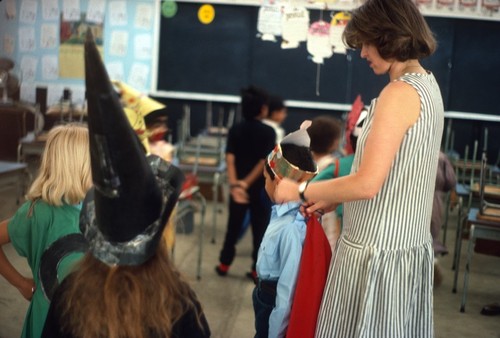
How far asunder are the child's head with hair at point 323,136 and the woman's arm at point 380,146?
1.54 meters

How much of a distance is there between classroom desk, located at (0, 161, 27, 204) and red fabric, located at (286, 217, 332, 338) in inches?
84.9

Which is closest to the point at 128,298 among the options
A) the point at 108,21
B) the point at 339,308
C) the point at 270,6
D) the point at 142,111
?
the point at 339,308

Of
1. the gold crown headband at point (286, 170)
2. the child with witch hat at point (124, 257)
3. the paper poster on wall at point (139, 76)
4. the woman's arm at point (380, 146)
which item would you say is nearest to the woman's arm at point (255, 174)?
the gold crown headband at point (286, 170)

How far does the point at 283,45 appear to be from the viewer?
3.87 metres

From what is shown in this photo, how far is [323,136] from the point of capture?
3396 millimetres

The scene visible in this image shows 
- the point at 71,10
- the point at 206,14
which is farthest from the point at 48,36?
the point at 206,14

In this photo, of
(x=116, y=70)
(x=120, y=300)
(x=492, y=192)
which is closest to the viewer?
(x=120, y=300)

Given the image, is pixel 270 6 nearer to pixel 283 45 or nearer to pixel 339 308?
pixel 283 45

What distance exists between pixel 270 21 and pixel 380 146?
2.18 metres

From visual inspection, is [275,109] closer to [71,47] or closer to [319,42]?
[319,42]

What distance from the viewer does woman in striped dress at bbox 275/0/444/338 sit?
1.80m

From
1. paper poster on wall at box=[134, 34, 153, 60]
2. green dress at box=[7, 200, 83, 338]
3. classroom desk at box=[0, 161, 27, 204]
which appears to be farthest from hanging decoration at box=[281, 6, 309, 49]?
paper poster on wall at box=[134, 34, 153, 60]

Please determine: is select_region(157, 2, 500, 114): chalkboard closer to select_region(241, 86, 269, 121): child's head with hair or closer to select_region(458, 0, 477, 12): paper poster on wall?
select_region(458, 0, 477, 12): paper poster on wall

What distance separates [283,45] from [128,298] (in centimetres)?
255
